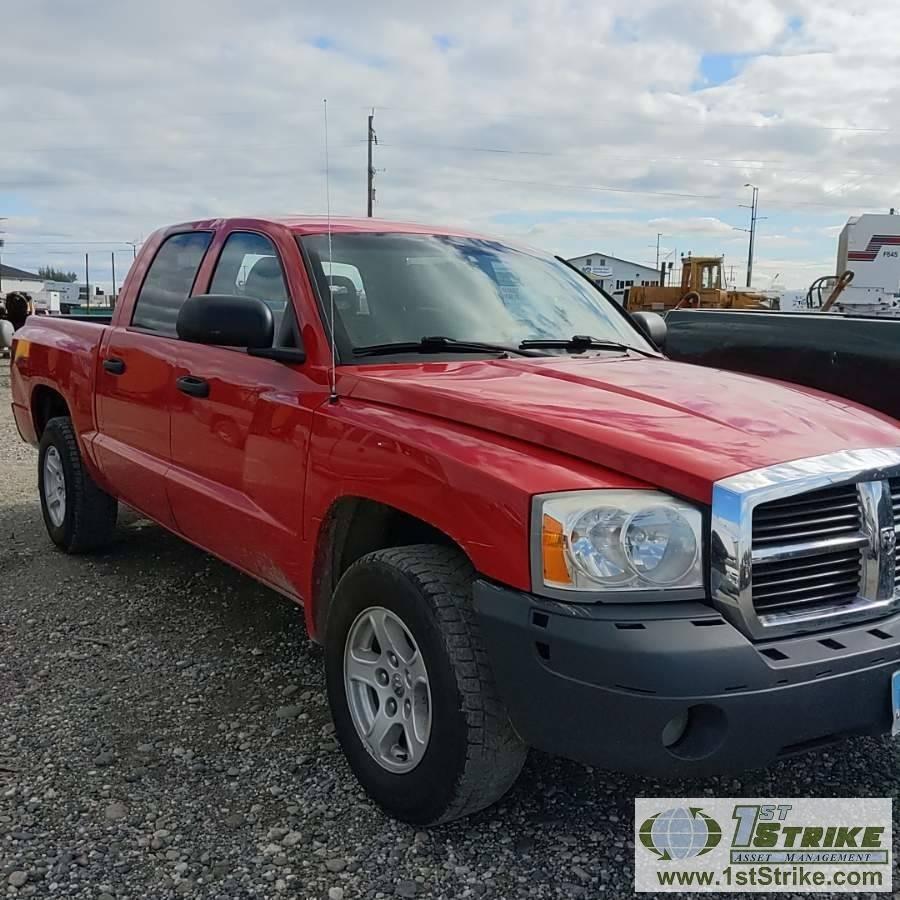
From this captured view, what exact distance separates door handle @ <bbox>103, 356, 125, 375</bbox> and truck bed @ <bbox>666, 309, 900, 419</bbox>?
275cm

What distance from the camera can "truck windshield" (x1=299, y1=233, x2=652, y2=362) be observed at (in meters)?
3.36

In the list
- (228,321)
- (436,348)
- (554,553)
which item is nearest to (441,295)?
(436,348)

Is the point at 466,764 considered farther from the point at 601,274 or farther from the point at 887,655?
the point at 601,274

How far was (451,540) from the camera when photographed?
8.77 ft

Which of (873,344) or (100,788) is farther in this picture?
(873,344)

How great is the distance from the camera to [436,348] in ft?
10.9

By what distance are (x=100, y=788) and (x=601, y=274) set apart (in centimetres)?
5679

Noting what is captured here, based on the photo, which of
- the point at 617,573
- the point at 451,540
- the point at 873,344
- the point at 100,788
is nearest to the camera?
the point at 617,573

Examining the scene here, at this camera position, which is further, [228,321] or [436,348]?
[436,348]

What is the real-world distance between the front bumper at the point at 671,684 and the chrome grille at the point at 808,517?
245 mm

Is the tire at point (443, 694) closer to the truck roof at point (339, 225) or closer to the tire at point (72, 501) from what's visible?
the truck roof at point (339, 225)

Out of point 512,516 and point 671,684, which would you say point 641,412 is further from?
point 671,684

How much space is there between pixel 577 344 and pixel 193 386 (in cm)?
155

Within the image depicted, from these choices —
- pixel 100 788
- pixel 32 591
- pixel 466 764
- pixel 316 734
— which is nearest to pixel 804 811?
pixel 466 764
